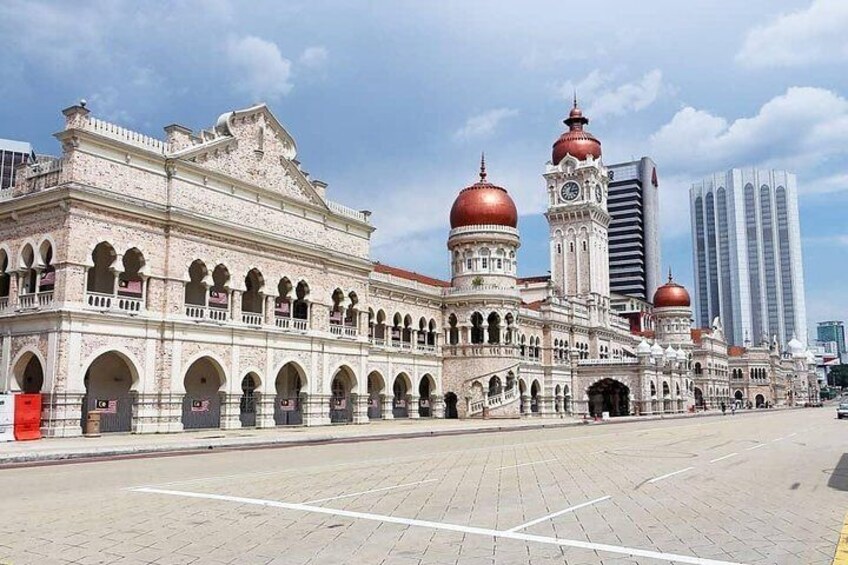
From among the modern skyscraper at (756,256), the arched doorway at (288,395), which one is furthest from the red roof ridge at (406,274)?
the modern skyscraper at (756,256)

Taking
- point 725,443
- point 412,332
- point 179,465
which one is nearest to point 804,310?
point 412,332

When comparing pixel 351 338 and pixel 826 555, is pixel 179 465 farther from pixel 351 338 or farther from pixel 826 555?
pixel 351 338

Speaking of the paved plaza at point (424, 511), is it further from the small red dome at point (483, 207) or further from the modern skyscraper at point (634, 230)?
the modern skyscraper at point (634, 230)

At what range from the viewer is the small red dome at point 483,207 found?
51.6 meters

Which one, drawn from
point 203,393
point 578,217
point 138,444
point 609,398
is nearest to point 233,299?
point 203,393

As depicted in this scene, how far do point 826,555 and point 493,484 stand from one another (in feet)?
20.0

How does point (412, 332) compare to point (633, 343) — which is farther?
point (633, 343)

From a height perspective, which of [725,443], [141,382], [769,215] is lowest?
[725,443]

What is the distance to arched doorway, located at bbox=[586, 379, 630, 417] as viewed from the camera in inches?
2603

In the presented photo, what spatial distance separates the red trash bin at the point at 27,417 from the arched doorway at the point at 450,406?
29817 millimetres

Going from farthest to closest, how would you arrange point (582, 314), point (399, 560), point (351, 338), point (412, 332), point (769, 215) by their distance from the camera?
point (769, 215), point (582, 314), point (412, 332), point (351, 338), point (399, 560)

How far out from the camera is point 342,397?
4162 cm

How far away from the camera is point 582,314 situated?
226 feet

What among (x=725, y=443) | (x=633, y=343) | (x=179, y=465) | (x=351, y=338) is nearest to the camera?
(x=179, y=465)
